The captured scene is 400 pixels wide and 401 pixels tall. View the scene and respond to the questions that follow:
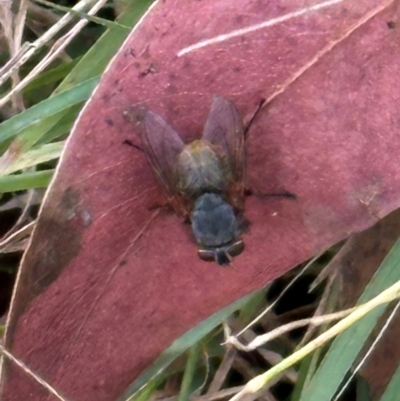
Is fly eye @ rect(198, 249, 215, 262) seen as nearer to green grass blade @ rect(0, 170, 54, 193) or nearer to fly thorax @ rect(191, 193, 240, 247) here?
fly thorax @ rect(191, 193, 240, 247)

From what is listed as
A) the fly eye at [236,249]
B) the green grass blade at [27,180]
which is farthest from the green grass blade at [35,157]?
the fly eye at [236,249]

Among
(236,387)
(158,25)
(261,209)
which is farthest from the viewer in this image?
(236,387)

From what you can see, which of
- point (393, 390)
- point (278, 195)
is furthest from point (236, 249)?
point (393, 390)

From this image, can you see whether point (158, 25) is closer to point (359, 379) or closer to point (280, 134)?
point (280, 134)

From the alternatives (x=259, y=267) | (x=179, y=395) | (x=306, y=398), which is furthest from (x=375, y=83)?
(x=179, y=395)

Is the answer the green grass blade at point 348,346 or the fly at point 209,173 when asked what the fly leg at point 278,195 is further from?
the green grass blade at point 348,346

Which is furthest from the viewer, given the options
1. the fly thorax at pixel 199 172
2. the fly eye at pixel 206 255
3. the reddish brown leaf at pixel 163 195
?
the fly thorax at pixel 199 172

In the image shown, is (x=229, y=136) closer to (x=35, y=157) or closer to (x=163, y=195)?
(x=163, y=195)
